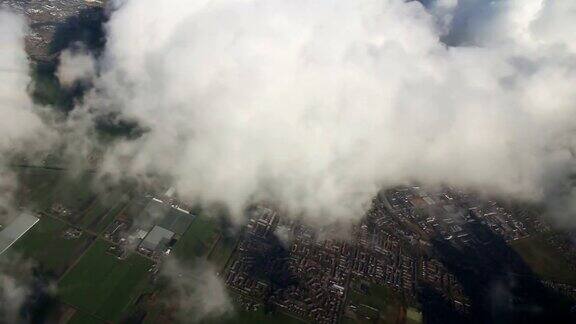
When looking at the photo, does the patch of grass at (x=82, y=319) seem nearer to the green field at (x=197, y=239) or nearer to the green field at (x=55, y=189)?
the green field at (x=197, y=239)

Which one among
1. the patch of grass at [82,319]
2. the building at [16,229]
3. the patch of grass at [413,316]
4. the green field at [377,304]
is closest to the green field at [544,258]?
the patch of grass at [413,316]

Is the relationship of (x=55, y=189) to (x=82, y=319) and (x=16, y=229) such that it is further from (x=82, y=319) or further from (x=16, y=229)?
(x=82, y=319)

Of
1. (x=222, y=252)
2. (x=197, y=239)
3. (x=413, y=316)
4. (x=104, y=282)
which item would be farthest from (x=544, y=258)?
(x=104, y=282)

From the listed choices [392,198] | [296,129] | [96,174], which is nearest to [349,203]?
[392,198]

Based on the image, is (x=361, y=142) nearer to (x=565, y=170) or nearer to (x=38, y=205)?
(x=565, y=170)

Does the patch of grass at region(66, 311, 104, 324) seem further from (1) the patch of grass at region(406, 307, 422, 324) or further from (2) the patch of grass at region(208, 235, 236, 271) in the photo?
(1) the patch of grass at region(406, 307, 422, 324)

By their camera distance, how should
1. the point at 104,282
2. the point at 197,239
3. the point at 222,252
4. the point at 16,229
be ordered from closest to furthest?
the point at 104,282 → the point at 16,229 → the point at 222,252 → the point at 197,239
